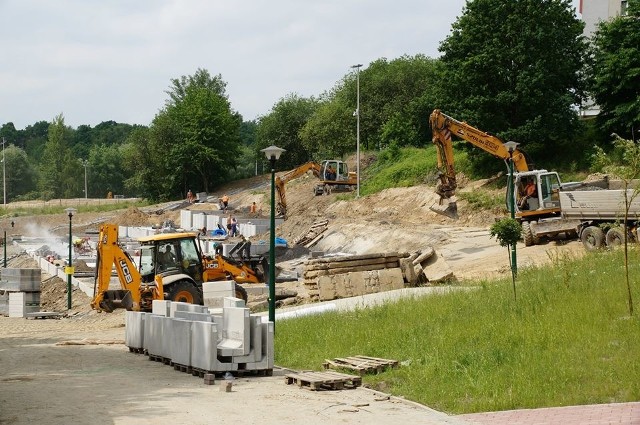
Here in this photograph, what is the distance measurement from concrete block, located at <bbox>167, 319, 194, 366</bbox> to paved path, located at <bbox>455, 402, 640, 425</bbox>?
6833mm

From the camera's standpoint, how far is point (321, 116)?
86.9m

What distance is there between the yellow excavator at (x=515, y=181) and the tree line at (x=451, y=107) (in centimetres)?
959

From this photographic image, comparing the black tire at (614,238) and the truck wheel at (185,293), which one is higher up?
the black tire at (614,238)

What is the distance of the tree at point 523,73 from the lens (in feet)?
159

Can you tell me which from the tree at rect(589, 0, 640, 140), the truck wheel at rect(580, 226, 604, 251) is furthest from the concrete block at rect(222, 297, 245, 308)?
the tree at rect(589, 0, 640, 140)

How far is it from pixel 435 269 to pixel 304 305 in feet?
14.2

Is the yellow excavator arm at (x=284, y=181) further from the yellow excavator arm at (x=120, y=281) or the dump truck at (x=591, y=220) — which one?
the yellow excavator arm at (x=120, y=281)

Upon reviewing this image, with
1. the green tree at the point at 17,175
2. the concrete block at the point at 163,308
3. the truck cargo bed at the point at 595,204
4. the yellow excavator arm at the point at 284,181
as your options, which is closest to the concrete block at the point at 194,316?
the concrete block at the point at 163,308

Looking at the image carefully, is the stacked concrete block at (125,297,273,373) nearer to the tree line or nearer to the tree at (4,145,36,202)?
the tree line

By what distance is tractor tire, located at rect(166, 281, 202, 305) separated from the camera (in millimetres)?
26969

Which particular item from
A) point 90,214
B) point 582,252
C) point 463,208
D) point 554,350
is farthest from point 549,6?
point 90,214

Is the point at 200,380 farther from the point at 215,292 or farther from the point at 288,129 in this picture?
the point at 288,129

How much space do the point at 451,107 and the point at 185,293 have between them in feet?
93.8

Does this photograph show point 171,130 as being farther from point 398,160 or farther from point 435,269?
point 435,269
